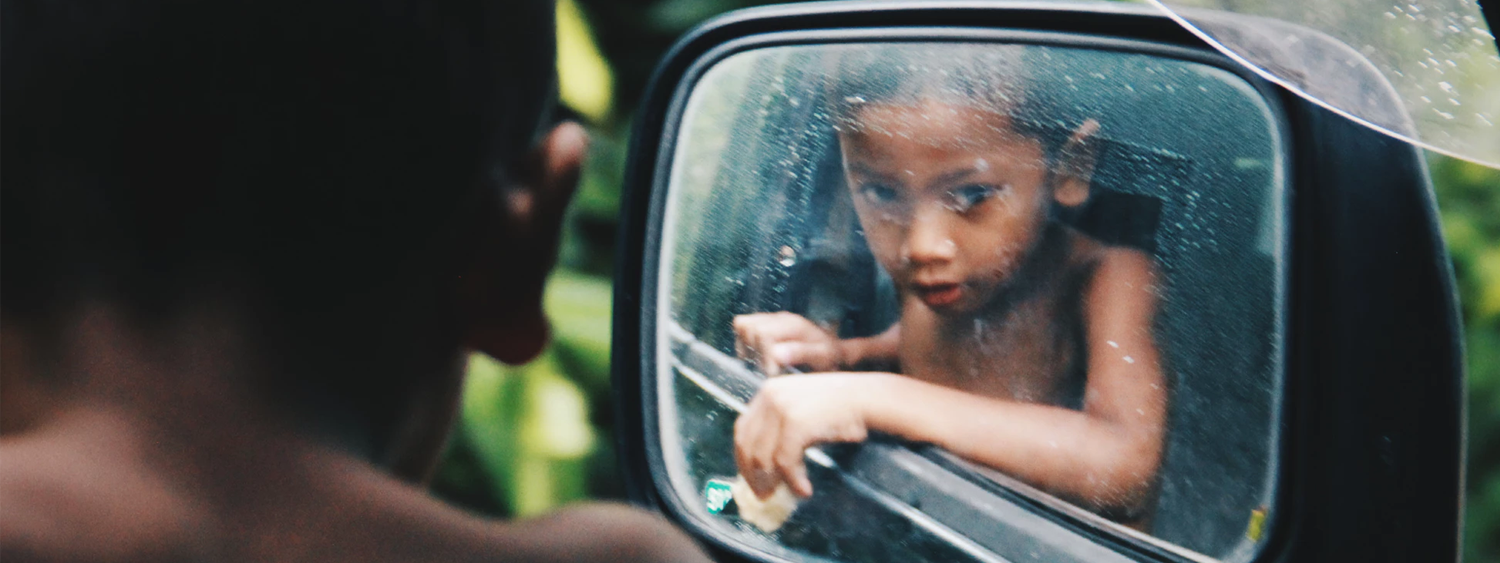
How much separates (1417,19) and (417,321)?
60 centimetres

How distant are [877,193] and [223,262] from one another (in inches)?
24.9

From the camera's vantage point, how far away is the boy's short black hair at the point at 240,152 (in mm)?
671

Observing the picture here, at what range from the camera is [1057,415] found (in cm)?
108

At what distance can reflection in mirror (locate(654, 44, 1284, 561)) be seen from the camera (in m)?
1.06

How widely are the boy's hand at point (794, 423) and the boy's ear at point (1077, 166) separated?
23 cm

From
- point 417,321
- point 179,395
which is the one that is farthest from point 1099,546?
point 179,395

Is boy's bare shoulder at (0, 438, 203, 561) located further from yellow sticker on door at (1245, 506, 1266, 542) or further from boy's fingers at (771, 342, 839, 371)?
yellow sticker on door at (1245, 506, 1266, 542)

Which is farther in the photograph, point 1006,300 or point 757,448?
point 757,448

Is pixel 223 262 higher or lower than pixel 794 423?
higher

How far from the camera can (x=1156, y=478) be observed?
1.09 metres

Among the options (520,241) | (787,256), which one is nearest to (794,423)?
(787,256)

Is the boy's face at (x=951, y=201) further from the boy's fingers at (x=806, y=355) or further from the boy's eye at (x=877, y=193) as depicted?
the boy's fingers at (x=806, y=355)

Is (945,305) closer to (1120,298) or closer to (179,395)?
(1120,298)

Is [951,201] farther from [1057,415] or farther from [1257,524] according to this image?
[1257,524]
